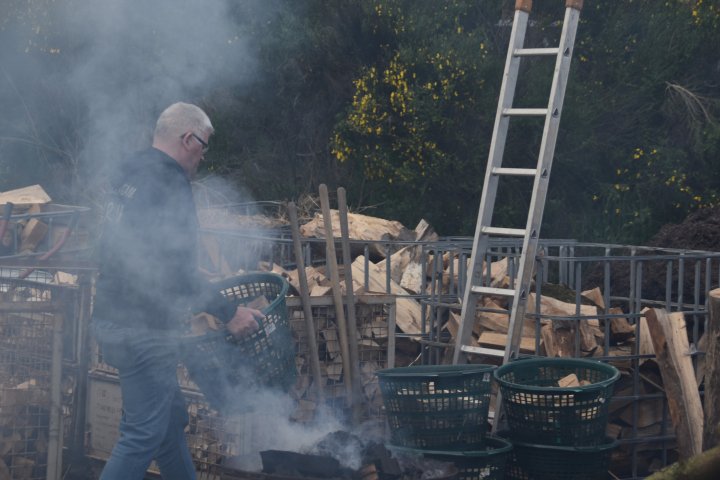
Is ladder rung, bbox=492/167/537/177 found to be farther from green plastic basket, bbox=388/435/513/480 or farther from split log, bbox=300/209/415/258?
split log, bbox=300/209/415/258

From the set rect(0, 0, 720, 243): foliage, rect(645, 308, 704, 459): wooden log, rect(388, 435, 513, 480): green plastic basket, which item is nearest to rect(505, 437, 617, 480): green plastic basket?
rect(388, 435, 513, 480): green plastic basket

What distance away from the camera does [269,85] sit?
15539 millimetres

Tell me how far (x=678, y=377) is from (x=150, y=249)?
306 cm

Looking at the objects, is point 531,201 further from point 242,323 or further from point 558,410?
point 242,323

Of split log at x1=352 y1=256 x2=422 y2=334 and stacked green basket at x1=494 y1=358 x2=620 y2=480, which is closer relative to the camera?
stacked green basket at x1=494 y1=358 x2=620 y2=480

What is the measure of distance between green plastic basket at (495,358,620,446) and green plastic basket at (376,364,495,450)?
8.7 inches

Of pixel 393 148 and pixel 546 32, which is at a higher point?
pixel 546 32

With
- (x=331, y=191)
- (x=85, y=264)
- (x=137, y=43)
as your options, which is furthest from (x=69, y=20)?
(x=85, y=264)

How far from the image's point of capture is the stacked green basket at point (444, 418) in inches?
208

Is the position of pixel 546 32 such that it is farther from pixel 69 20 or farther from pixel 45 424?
pixel 45 424

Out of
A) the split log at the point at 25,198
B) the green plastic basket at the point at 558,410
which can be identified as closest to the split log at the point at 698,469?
the green plastic basket at the point at 558,410

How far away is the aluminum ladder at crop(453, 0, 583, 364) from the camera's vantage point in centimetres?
598

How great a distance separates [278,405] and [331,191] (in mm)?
9949

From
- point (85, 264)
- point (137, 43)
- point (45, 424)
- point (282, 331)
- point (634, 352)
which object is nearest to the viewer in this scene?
point (282, 331)
